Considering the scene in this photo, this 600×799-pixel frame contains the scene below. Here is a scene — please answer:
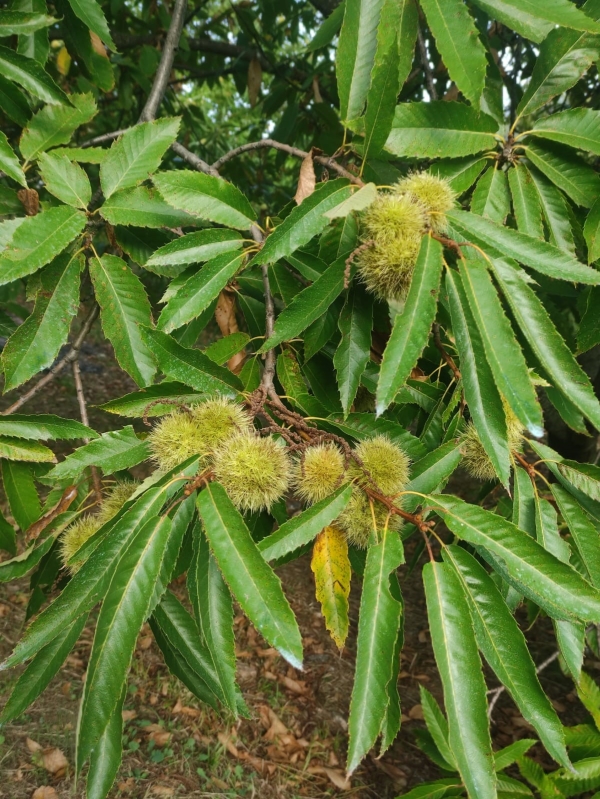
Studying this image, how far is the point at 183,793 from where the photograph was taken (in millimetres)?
2135

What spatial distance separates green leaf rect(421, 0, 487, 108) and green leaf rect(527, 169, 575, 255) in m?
0.25

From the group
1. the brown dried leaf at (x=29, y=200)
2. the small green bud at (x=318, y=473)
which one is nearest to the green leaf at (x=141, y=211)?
the brown dried leaf at (x=29, y=200)

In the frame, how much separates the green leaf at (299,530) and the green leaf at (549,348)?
0.38m

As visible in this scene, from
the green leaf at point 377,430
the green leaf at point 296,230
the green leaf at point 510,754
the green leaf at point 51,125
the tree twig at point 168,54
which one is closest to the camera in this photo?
the green leaf at point 296,230

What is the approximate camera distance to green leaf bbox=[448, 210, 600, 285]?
33.3 inches

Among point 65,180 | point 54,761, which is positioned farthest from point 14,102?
point 54,761

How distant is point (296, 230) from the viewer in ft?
2.93

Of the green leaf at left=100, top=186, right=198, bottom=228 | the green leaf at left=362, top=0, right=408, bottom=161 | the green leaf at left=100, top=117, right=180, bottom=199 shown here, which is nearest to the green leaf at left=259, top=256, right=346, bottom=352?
the green leaf at left=362, top=0, right=408, bottom=161

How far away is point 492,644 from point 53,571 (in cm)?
98

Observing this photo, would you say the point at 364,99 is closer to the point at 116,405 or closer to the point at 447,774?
the point at 116,405

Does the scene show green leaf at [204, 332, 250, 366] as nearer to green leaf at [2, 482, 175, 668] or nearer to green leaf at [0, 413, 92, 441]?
green leaf at [0, 413, 92, 441]

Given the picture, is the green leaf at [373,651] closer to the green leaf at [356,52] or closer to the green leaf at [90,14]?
the green leaf at [356,52]

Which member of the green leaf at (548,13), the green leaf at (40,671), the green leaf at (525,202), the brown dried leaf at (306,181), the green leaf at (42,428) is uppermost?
the green leaf at (548,13)

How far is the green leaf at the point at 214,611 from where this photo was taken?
801mm
